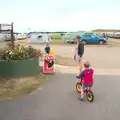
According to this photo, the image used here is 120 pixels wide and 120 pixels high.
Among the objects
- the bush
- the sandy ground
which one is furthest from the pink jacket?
the sandy ground

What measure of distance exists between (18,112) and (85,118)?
166 centimetres

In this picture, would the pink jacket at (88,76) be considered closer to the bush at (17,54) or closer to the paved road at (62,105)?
the paved road at (62,105)

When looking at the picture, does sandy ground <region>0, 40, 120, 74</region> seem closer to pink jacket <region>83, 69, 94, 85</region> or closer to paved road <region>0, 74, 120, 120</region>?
paved road <region>0, 74, 120, 120</region>

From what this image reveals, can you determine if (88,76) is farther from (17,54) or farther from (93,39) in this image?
(93,39)

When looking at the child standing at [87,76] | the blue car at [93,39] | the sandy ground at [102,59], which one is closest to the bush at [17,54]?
the child standing at [87,76]

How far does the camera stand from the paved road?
24.0 feet

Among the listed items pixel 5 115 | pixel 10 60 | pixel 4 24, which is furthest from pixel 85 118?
pixel 4 24

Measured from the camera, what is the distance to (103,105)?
8.34 metres

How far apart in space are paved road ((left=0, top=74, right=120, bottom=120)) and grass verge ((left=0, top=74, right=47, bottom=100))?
1.35ft

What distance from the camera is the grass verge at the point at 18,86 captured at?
962 cm

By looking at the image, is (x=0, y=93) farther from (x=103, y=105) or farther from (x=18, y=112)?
(x=103, y=105)

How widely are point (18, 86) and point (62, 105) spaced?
2838 millimetres

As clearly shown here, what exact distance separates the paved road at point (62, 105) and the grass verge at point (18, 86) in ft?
1.35

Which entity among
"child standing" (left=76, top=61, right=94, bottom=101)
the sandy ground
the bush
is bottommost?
the sandy ground
